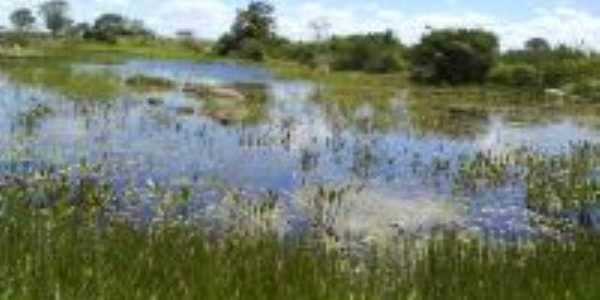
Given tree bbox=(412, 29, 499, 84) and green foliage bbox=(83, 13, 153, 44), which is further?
green foliage bbox=(83, 13, 153, 44)

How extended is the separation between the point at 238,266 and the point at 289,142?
1767 centimetres

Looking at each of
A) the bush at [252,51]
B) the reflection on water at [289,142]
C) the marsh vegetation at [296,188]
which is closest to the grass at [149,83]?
the marsh vegetation at [296,188]

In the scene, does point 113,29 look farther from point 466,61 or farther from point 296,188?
point 296,188

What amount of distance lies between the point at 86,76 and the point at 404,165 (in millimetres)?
27296

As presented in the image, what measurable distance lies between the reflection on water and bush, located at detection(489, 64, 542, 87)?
14.8 m

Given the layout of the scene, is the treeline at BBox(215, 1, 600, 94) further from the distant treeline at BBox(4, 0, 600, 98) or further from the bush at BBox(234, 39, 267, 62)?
the bush at BBox(234, 39, 267, 62)

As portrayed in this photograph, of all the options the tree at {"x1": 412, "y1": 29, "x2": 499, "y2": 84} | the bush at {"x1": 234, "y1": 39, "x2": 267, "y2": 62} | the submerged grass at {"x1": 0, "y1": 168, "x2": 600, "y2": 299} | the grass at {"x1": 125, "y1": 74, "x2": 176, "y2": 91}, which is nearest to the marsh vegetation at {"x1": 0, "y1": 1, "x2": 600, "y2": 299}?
the submerged grass at {"x1": 0, "y1": 168, "x2": 600, "y2": 299}

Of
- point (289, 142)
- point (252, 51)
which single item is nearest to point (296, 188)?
point (289, 142)

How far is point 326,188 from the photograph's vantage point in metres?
21.5

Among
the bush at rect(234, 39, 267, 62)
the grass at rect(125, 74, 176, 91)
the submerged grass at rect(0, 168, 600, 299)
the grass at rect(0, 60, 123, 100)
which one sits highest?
the submerged grass at rect(0, 168, 600, 299)

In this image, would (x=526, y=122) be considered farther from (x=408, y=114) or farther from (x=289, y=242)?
(x=289, y=242)

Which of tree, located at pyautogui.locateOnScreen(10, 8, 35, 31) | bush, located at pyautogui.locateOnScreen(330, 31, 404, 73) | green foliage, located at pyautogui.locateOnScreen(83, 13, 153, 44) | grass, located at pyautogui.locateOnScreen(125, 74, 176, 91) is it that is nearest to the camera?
grass, located at pyautogui.locateOnScreen(125, 74, 176, 91)

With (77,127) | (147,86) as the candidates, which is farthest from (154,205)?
(147,86)

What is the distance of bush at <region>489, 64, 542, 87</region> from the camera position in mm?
58844
